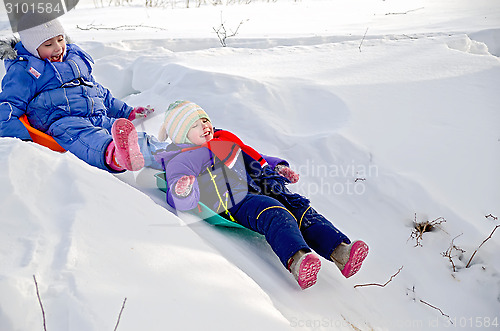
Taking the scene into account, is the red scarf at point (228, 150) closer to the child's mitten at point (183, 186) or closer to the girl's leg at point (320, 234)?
the child's mitten at point (183, 186)

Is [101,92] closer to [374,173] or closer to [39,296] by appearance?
[374,173]

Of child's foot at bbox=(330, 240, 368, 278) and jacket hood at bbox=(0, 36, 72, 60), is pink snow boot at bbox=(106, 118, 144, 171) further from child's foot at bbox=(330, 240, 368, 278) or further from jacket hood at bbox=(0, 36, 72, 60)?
child's foot at bbox=(330, 240, 368, 278)

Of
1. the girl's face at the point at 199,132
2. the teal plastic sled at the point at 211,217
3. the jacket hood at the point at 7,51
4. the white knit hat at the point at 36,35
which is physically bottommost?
the teal plastic sled at the point at 211,217

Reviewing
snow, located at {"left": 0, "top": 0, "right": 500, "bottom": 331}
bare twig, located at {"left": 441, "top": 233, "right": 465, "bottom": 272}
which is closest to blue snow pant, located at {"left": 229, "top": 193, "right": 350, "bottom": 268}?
snow, located at {"left": 0, "top": 0, "right": 500, "bottom": 331}

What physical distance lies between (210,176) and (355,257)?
81 centimetres

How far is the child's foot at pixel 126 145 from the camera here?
199 centimetres

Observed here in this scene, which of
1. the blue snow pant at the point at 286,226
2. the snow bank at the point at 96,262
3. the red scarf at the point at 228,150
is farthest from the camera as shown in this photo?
the red scarf at the point at 228,150

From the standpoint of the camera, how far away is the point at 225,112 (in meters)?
3.02

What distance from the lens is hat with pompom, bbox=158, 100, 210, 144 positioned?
2084 millimetres

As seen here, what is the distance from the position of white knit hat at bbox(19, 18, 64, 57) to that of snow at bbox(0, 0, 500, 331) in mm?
865

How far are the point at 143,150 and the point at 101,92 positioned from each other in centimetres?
66

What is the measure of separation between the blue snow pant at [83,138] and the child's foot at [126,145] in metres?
0.24

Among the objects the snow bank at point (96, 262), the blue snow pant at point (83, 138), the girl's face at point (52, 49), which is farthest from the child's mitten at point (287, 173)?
the girl's face at point (52, 49)

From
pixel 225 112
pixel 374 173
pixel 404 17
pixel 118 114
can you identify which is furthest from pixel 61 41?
pixel 404 17
